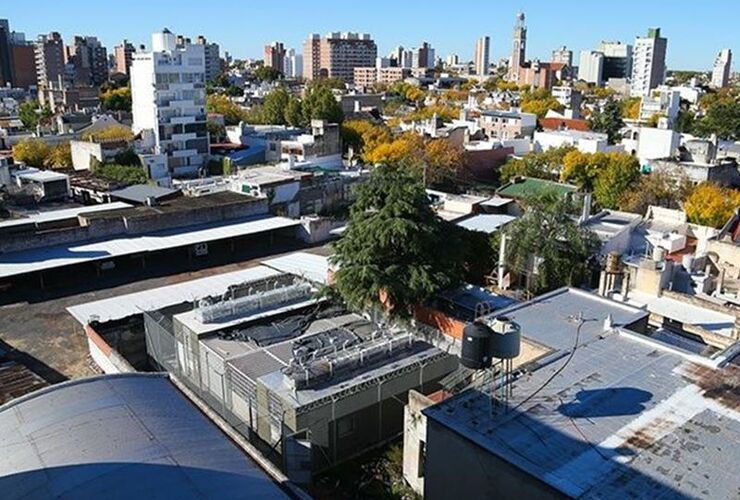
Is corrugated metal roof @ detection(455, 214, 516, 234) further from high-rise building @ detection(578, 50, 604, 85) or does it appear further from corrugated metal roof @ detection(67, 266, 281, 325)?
high-rise building @ detection(578, 50, 604, 85)

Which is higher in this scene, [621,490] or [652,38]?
[652,38]

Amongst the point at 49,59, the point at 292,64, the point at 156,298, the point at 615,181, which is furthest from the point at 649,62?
the point at 156,298

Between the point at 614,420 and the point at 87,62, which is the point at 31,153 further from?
the point at 87,62

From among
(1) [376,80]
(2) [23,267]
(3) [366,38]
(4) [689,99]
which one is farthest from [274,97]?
(3) [366,38]

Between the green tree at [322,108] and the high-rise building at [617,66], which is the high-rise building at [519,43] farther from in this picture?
the green tree at [322,108]

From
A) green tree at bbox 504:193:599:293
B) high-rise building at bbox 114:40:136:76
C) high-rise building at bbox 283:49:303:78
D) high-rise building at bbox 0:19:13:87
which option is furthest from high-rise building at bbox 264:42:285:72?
green tree at bbox 504:193:599:293

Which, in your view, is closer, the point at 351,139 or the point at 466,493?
the point at 466,493

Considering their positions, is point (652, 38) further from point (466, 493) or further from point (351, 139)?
point (466, 493)
